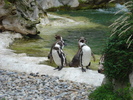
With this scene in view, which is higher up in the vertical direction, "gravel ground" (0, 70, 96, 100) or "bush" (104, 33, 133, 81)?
"bush" (104, 33, 133, 81)

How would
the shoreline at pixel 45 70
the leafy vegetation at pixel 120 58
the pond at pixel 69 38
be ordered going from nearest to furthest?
the leafy vegetation at pixel 120 58, the shoreline at pixel 45 70, the pond at pixel 69 38

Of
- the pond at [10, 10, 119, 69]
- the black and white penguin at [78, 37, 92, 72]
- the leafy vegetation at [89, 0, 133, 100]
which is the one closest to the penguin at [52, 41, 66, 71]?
the black and white penguin at [78, 37, 92, 72]

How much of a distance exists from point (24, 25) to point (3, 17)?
1.21 meters

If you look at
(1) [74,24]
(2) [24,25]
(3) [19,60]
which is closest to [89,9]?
(1) [74,24]

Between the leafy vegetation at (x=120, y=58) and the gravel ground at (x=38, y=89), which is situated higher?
the leafy vegetation at (x=120, y=58)

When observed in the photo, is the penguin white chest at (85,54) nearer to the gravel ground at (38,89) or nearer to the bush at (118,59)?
the gravel ground at (38,89)

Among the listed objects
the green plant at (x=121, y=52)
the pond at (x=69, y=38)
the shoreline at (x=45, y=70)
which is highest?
the green plant at (x=121, y=52)

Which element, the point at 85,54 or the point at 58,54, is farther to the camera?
the point at 58,54

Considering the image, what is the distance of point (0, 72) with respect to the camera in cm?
673

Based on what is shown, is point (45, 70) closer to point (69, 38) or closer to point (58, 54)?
point (58, 54)

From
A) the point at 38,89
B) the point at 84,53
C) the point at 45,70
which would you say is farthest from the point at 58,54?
the point at 38,89

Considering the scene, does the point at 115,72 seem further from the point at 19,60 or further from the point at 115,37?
the point at 19,60

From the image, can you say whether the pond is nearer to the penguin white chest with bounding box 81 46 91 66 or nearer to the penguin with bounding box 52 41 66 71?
the penguin white chest with bounding box 81 46 91 66

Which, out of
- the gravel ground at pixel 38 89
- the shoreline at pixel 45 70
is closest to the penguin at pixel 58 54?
the shoreline at pixel 45 70
